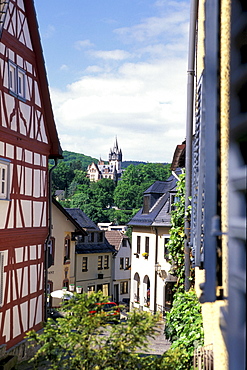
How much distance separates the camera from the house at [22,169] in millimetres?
14406

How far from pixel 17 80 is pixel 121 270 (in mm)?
31359

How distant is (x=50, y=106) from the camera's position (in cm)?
1767

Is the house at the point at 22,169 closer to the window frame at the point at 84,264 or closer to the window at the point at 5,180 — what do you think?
the window at the point at 5,180

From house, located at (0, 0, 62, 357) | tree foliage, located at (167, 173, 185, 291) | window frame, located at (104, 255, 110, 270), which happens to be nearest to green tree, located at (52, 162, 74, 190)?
window frame, located at (104, 255, 110, 270)

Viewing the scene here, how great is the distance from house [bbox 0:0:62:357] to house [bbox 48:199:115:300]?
42.2 feet

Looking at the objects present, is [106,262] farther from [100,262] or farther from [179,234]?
[179,234]

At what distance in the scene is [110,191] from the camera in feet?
526

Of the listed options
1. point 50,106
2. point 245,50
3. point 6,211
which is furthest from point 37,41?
point 245,50

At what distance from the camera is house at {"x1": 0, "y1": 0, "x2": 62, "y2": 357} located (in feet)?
47.3

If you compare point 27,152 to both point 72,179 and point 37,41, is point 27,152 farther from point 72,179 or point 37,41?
point 72,179

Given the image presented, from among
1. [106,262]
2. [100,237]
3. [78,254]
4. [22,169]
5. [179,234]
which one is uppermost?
[22,169]

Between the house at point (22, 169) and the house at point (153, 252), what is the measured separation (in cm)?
1318

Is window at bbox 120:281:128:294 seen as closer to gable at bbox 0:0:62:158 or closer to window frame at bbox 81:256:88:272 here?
window frame at bbox 81:256:88:272

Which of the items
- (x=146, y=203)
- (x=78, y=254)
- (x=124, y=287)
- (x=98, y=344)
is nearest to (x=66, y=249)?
(x=78, y=254)
